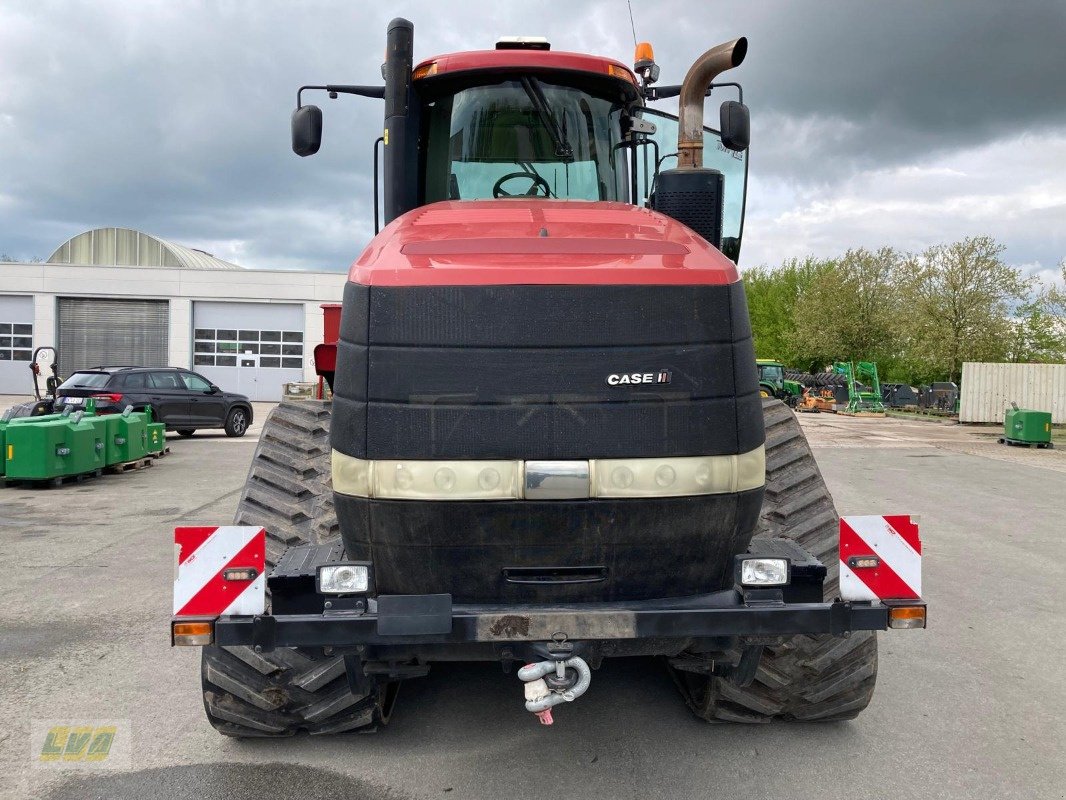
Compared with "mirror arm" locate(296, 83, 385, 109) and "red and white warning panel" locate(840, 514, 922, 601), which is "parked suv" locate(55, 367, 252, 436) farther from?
"red and white warning panel" locate(840, 514, 922, 601)

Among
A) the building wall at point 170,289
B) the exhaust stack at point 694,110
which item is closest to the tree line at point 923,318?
the building wall at point 170,289

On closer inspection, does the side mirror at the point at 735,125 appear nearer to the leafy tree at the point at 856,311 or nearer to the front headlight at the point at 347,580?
the front headlight at the point at 347,580

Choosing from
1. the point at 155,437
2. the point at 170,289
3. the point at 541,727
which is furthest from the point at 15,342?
the point at 541,727

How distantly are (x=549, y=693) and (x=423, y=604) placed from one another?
54 cm

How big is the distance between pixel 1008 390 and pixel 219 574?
35.5 meters

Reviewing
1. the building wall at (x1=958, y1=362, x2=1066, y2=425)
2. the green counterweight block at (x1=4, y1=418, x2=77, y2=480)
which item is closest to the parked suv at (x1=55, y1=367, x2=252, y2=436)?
the green counterweight block at (x1=4, y1=418, x2=77, y2=480)

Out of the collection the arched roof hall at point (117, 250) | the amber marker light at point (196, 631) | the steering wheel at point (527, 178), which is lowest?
the amber marker light at point (196, 631)

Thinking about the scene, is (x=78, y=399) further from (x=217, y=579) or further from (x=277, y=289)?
(x=277, y=289)

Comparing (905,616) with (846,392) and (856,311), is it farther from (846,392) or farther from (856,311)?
(856,311)

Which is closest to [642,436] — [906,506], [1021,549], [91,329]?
[1021,549]

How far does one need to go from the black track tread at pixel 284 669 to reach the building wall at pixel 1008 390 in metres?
33.9

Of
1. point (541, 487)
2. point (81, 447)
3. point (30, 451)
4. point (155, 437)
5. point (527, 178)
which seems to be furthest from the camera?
point (155, 437)

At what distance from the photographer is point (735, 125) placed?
14.9 feet

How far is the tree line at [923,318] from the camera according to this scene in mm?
40125
